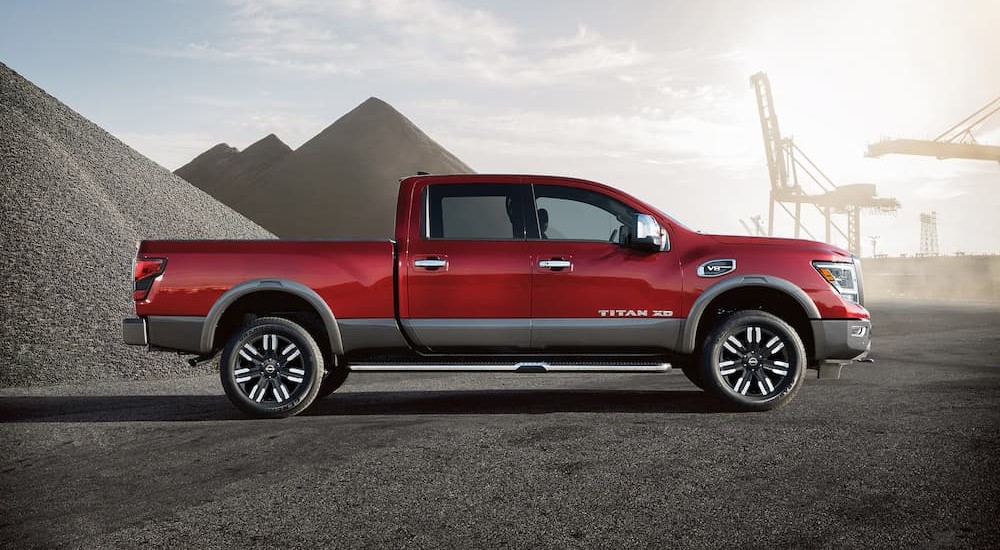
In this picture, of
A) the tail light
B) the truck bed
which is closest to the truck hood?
the truck bed

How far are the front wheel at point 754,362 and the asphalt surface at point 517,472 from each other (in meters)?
0.21

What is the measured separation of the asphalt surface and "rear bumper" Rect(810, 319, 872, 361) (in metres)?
0.51

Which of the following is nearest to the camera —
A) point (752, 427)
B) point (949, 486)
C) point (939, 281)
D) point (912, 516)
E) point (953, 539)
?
point (953, 539)

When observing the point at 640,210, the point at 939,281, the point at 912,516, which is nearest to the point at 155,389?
the point at 640,210

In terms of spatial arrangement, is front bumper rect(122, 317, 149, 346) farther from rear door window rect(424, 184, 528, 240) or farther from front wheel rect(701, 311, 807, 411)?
front wheel rect(701, 311, 807, 411)

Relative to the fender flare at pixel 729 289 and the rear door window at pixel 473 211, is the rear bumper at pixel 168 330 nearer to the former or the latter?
the rear door window at pixel 473 211

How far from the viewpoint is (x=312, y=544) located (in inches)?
134

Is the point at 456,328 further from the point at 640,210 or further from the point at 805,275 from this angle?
the point at 805,275

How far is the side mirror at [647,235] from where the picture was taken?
624 cm

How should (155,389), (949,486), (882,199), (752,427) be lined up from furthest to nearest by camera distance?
(882,199), (155,389), (752,427), (949,486)

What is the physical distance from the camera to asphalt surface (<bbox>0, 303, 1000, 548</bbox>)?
3564mm

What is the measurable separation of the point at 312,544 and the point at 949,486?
11.4ft

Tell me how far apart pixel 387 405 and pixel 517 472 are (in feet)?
10.3

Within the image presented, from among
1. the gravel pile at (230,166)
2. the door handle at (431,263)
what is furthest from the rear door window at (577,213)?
the gravel pile at (230,166)
